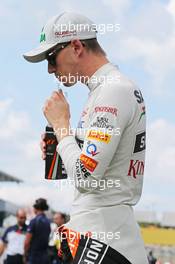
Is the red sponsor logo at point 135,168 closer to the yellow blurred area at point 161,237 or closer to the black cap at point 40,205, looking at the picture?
the black cap at point 40,205

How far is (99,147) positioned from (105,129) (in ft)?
0.25

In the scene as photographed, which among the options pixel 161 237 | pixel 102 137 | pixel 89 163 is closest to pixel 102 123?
pixel 102 137

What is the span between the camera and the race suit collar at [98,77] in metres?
2.92

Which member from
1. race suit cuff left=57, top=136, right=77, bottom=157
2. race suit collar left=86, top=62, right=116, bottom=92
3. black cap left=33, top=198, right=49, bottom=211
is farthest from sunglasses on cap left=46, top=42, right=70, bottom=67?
black cap left=33, top=198, right=49, bottom=211

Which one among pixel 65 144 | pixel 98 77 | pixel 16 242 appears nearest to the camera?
pixel 65 144

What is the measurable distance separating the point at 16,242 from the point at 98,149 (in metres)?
10.4

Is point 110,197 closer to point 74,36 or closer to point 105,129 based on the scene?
point 105,129

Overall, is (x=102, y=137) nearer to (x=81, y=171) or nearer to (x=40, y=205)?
(x=81, y=171)

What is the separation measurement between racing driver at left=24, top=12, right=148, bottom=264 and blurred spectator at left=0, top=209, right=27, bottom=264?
9947 mm

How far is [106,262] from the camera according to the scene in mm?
2715

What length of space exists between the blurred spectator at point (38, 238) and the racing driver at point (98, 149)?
29.1 ft

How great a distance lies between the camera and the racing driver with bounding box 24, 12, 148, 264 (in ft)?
8.87

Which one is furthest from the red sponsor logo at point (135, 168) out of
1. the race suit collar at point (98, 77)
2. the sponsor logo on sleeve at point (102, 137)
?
the race suit collar at point (98, 77)

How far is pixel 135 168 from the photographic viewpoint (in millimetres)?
2820
